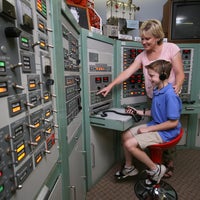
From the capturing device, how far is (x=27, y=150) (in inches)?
25.0

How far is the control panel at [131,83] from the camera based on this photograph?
2075mm

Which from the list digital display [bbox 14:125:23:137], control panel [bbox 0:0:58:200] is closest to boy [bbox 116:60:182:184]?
control panel [bbox 0:0:58:200]

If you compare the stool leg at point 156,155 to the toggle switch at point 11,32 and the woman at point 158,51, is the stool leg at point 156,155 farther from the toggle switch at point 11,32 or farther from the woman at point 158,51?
the toggle switch at point 11,32

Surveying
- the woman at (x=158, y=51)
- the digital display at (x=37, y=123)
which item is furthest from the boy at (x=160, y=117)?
the digital display at (x=37, y=123)

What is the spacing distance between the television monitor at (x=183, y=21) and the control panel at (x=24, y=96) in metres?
1.97

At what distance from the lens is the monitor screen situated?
86.4 inches

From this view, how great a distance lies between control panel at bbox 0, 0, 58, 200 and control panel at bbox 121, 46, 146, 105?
4.42 feet

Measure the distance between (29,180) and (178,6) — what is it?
2529 millimetres

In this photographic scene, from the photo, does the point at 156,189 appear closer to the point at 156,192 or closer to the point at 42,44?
the point at 156,192

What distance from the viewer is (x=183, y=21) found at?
2.25 m

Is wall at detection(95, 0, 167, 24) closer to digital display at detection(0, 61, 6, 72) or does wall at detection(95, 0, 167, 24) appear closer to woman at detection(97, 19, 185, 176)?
woman at detection(97, 19, 185, 176)

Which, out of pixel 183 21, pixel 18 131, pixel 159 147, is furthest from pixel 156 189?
pixel 183 21

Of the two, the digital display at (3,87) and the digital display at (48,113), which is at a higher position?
the digital display at (3,87)

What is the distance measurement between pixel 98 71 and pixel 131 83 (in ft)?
2.00
